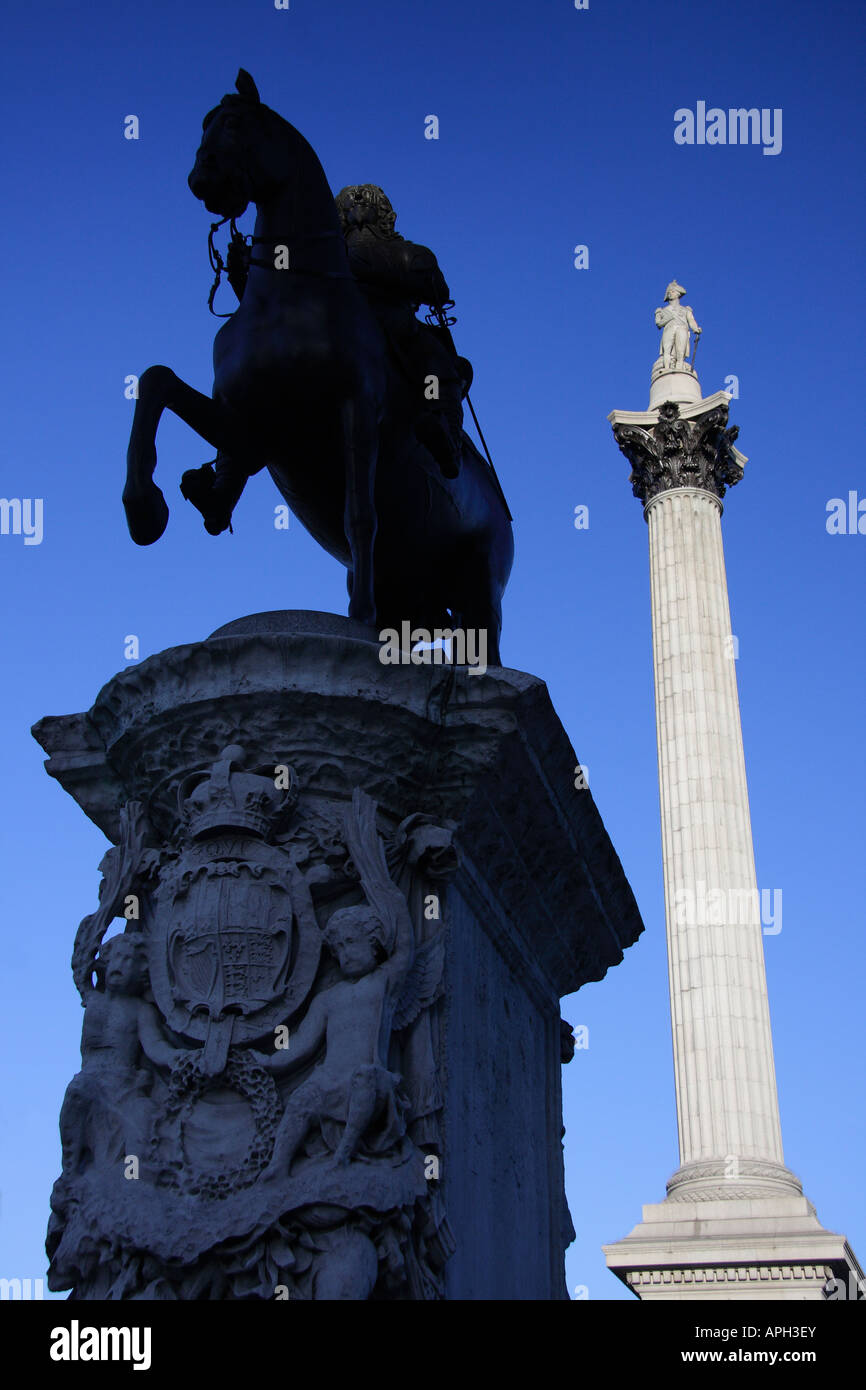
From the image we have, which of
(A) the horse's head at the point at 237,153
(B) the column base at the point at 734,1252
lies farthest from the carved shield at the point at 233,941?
(B) the column base at the point at 734,1252

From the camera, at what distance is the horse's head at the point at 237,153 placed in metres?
6.32

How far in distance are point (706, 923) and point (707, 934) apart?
215 millimetres

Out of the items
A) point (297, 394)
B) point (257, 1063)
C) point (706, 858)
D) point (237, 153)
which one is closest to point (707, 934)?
point (706, 858)

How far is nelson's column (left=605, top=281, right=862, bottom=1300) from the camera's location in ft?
79.2

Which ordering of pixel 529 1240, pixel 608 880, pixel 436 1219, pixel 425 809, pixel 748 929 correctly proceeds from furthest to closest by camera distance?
pixel 748 929 < pixel 608 880 < pixel 529 1240 < pixel 425 809 < pixel 436 1219

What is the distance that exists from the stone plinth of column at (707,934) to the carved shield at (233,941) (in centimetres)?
1975

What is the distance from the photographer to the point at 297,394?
21.2ft

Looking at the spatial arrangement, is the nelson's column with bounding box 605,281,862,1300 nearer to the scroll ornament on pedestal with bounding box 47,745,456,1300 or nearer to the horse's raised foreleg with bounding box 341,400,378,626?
the horse's raised foreleg with bounding box 341,400,378,626

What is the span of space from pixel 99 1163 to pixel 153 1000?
1.89 feet

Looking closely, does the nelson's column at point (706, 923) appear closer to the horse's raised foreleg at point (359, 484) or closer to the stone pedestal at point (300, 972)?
the stone pedestal at point (300, 972)

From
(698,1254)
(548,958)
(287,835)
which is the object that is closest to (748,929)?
(698,1254)

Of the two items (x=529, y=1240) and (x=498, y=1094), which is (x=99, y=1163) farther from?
(x=529, y=1240)
